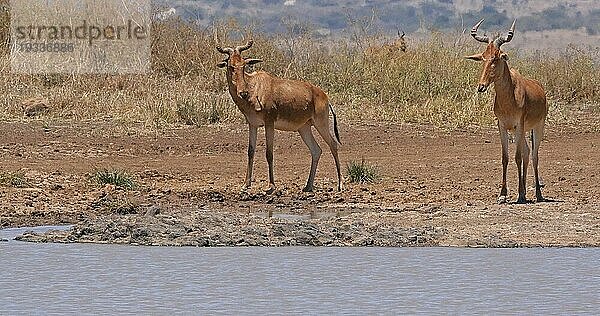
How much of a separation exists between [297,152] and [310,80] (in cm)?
546

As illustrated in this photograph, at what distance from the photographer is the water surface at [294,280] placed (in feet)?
29.9

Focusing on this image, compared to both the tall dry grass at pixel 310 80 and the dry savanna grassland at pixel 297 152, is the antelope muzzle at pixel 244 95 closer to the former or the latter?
the dry savanna grassland at pixel 297 152

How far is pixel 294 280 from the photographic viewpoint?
1010cm

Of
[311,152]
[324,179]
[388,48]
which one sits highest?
[388,48]

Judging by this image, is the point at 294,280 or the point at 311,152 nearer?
the point at 294,280

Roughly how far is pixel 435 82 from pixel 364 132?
11.1 ft

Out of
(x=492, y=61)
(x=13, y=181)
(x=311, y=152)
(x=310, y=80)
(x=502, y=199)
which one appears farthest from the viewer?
(x=310, y=80)

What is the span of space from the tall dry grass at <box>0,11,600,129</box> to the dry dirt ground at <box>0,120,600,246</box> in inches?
29.4

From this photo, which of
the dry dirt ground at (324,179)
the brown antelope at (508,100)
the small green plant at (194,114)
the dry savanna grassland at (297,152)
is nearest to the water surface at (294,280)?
the dry savanna grassland at (297,152)

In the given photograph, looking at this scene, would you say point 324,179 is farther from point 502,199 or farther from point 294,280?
point 294,280

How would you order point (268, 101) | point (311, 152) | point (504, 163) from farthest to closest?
point (311, 152)
point (268, 101)
point (504, 163)

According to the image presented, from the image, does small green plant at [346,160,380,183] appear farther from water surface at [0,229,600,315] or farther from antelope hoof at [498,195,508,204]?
water surface at [0,229,600,315]

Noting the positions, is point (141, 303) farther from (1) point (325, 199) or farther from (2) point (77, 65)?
(2) point (77, 65)

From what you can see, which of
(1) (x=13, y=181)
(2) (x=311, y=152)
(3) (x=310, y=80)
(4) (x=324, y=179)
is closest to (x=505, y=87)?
(2) (x=311, y=152)
